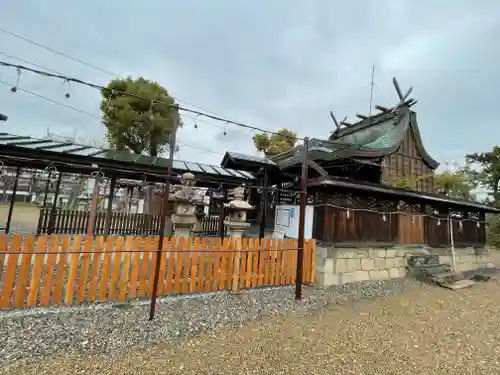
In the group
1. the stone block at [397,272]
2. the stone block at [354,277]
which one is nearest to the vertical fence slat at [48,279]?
the stone block at [354,277]

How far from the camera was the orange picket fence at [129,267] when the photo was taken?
4438 mm

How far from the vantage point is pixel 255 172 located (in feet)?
35.9

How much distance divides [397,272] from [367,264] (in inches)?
60.3

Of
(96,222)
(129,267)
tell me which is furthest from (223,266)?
(96,222)

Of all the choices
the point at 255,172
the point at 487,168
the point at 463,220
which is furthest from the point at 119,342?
the point at 487,168

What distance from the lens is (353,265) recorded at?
763 centimetres

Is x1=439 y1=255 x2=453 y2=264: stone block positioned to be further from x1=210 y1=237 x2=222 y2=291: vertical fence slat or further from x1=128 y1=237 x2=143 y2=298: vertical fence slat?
x1=128 y1=237 x2=143 y2=298: vertical fence slat

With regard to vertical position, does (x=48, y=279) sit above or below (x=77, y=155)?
below

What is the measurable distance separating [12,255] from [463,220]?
14.7 metres

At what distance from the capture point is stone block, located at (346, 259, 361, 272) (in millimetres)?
7540

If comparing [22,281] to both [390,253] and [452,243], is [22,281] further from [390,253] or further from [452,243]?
[452,243]

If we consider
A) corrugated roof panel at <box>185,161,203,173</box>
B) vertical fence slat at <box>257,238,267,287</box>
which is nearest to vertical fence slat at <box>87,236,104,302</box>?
vertical fence slat at <box>257,238,267,287</box>

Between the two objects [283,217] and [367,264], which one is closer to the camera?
[367,264]

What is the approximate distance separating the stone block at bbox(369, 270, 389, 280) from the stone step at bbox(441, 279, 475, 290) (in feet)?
5.47
